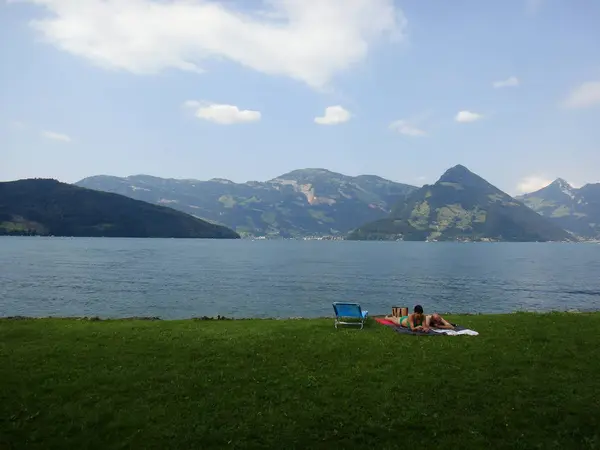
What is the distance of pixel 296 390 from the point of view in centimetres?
1347

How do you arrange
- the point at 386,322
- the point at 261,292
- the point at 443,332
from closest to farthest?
the point at 443,332
the point at 386,322
the point at 261,292

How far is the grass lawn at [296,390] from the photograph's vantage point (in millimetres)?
10906

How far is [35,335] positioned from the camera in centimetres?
1970

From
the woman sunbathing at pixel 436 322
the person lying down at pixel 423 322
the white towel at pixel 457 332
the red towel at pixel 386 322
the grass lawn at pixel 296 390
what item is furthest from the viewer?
the red towel at pixel 386 322

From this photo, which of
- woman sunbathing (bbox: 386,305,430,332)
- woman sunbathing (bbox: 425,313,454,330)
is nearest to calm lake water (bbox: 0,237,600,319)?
woman sunbathing (bbox: 425,313,454,330)

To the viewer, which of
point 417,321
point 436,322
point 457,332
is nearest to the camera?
point 457,332

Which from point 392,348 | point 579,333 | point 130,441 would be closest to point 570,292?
point 579,333

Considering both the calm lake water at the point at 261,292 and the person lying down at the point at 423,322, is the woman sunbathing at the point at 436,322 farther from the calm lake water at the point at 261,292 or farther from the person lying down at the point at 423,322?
the calm lake water at the point at 261,292

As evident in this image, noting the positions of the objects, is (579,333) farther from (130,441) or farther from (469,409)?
(130,441)

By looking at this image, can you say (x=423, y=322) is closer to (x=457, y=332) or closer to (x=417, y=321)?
(x=417, y=321)

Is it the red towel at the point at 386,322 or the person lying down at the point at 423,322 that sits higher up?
the person lying down at the point at 423,322

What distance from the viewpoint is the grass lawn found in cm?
1091

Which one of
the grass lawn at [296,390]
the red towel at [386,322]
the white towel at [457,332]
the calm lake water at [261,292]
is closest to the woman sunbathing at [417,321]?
the white towel at [457,332]

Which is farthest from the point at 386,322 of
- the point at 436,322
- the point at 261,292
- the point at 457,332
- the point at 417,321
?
the point at 261,292
